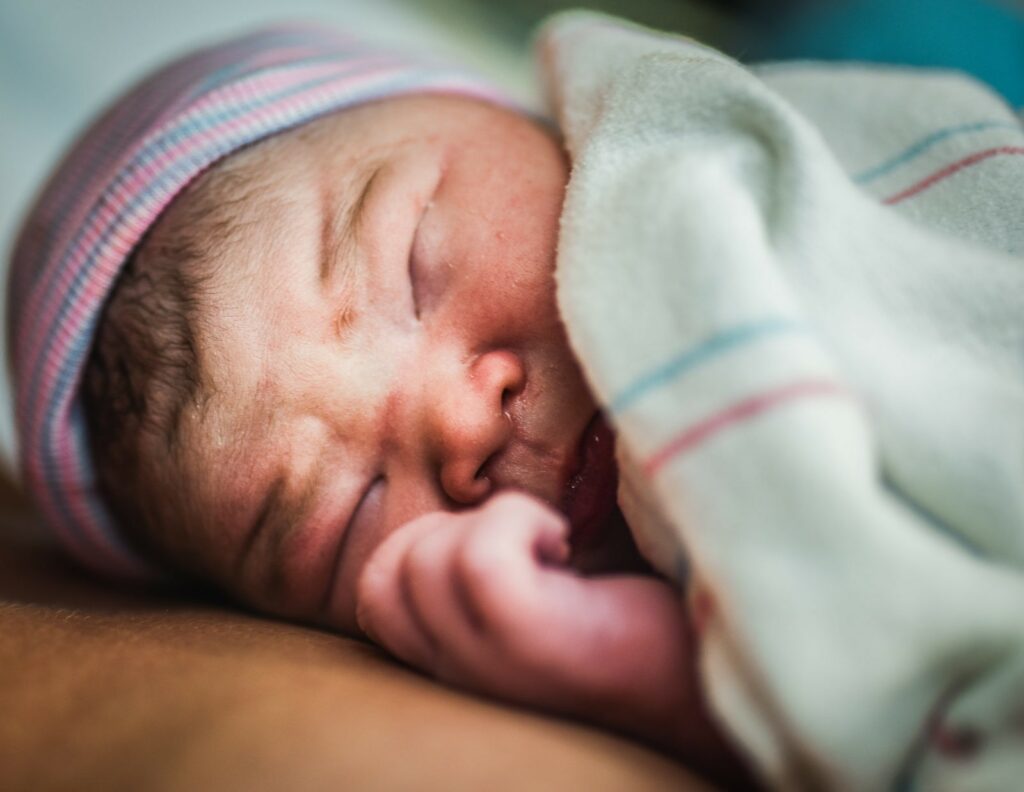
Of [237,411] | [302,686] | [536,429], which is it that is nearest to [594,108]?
[536,429]

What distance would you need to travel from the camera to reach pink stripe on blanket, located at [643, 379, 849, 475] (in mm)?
482

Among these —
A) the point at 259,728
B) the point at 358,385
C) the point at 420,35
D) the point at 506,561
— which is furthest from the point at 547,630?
the point at 420,35

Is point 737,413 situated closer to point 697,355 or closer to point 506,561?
point 697,355

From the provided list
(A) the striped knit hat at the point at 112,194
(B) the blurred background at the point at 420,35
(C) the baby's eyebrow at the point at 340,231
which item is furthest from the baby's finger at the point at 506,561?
(B) the blurred background at the point at 420,35

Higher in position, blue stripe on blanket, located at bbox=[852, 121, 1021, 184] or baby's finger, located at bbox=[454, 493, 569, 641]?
blue stripe on blanket, located at bbox=[852, 121, 1021, 184]

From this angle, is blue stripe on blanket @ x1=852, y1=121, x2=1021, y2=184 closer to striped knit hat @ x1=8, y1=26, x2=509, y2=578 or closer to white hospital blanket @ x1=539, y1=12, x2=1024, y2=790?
white hospital blanket @ x1=539, y1=12, x2=1024, y2=790

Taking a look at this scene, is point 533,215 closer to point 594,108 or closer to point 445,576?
point 594,108

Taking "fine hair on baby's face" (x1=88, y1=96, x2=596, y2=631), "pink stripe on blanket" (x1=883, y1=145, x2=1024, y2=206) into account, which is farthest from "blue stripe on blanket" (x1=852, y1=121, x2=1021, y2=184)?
"fine hair on baby's face" (x1=88, y1=96, x2=596, y2=631)

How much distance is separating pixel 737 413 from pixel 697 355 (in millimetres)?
45

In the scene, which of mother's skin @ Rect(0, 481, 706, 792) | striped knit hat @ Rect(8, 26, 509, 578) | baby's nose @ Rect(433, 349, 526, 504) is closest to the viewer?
mother's skin @ Rect(0, 481, 706, 792)

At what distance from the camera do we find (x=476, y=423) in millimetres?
687

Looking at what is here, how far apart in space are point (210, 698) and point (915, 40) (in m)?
1.46

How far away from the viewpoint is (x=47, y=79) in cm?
163

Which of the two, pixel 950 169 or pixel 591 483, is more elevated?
pixel 950 169
